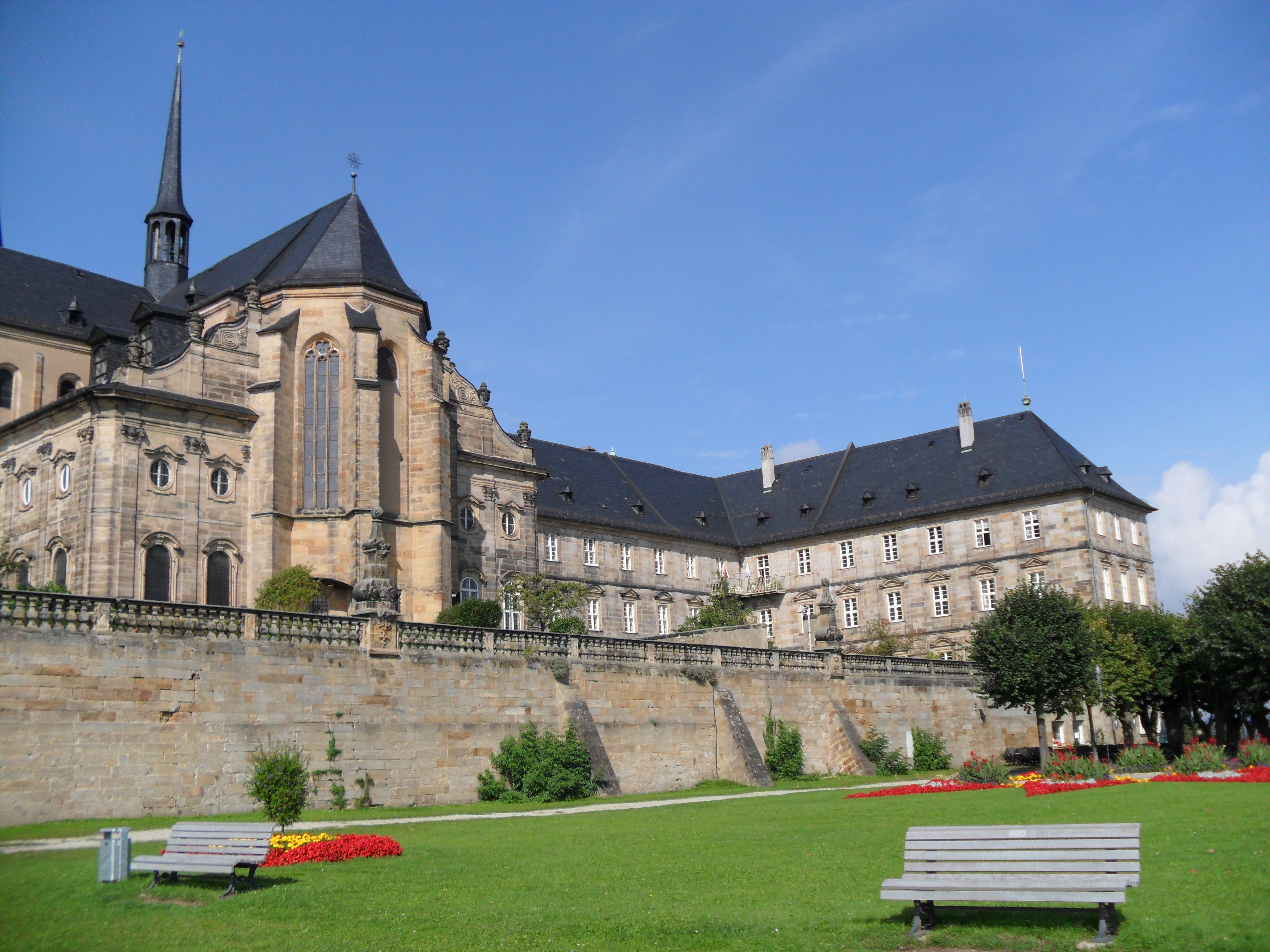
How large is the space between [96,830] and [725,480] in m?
62.3

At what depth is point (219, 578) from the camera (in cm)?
4175

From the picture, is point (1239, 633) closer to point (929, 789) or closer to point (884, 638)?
point (929, 789)

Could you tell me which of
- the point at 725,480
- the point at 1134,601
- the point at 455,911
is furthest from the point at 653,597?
the point at 455,911

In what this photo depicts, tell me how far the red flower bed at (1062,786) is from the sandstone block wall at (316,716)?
9400mm

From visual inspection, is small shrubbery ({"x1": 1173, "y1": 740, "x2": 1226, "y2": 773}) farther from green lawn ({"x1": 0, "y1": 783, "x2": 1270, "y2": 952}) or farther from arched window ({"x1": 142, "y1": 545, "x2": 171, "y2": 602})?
arched window ({"x1": 142, "y1": 545, "x2": 171, "y2": 602})

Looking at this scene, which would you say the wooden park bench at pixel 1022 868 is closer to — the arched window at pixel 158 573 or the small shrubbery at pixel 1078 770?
the small shrubbery at pixel 1078 770

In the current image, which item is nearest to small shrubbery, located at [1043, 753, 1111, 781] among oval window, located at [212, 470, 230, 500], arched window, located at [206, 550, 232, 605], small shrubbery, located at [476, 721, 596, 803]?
small shrubbery, located at [476, 721, 596, 803]

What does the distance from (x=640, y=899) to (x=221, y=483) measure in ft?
111

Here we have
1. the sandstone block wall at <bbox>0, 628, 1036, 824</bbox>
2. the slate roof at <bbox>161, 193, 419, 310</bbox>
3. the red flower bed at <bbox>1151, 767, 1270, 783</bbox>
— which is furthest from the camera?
the slate roof at <bbox>161, 193, 419, 310</bbox>

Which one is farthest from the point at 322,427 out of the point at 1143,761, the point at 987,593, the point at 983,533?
the point at 987,593

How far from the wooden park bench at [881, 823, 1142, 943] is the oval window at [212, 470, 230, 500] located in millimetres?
35894

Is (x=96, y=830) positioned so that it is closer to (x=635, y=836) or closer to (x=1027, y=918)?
(x=635, y=836)

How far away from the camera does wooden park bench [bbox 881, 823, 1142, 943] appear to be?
971 centimetres

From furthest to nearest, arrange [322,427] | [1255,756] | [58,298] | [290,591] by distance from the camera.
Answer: [58,298] → [322,427] → [290,591] → [1255,756]
